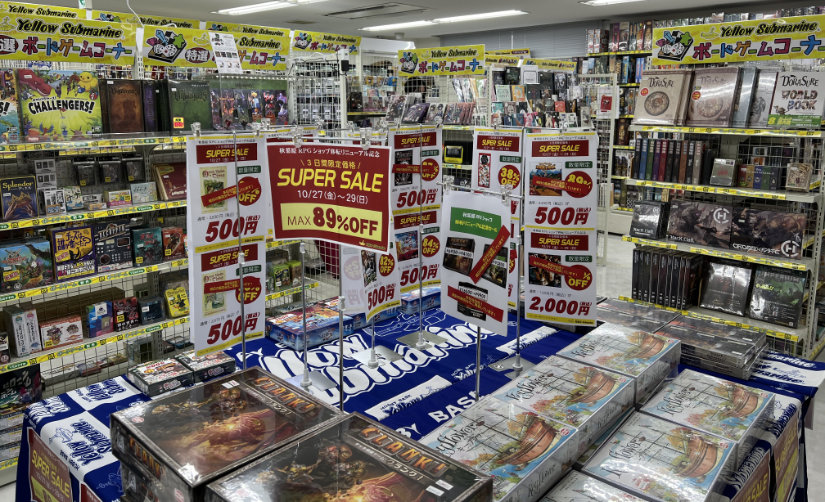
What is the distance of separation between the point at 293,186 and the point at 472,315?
0.81 metres

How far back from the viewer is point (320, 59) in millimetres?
6688

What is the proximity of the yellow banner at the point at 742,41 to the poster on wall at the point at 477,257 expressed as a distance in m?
3.16

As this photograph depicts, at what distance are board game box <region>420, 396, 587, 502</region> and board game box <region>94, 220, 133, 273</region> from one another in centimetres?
286

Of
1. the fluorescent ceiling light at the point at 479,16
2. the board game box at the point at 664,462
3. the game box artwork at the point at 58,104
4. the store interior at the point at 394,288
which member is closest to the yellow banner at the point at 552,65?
the store interior at the point at 394,288

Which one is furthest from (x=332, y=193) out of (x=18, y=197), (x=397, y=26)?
(x=397, y=26)

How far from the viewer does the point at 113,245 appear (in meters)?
3.83

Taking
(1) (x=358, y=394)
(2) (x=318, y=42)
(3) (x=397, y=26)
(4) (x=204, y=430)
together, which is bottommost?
(1) (x=358, y=394)

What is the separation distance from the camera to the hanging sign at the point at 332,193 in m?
1.88

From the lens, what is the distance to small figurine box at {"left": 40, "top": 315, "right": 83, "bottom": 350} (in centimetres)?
363

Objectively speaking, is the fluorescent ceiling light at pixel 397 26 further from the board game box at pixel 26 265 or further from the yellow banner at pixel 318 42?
the board game box at pixel 26 265

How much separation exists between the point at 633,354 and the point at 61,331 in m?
3.30

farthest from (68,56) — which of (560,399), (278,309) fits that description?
(560,399)

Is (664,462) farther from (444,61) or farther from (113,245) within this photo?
(444,61)

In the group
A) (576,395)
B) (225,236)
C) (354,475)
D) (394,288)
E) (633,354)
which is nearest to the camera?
(354,475)
